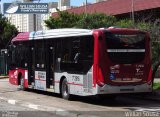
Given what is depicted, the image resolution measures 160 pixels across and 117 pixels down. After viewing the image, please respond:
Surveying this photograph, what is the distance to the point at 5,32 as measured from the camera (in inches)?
2256

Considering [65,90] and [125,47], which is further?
[65,90]

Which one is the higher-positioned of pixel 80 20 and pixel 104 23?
pixel 80 20

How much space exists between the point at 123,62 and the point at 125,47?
0.59m

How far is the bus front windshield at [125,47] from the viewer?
18344mm

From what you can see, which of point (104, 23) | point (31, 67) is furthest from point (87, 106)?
point (104, 23)

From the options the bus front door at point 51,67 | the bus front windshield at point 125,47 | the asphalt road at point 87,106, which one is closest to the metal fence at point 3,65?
the bus front door at point 51,67

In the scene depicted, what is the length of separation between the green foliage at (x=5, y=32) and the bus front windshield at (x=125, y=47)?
37925 mm

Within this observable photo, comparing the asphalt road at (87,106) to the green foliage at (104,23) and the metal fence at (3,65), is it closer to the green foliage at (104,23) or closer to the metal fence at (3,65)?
the green foliage at (104,23)

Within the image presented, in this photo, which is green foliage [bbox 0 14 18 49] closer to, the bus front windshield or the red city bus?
the red city bus

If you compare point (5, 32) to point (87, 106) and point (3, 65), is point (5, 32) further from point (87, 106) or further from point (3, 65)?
point (87, 106)

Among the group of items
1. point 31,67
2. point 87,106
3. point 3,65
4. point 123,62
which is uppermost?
point 123,62

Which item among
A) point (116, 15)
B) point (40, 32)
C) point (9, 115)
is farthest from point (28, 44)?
point (116, 15)

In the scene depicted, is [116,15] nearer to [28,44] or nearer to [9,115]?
[28,44]

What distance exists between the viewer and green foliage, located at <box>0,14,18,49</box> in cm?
5656
